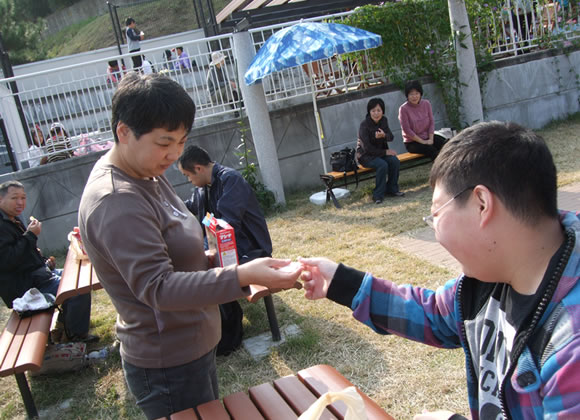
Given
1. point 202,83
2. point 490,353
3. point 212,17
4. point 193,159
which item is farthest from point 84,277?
point 212,17

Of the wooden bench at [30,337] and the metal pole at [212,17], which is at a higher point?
the metal pole at [212,17]

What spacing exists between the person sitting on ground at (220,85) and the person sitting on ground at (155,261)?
6555 millimetres

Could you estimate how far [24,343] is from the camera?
3355mm

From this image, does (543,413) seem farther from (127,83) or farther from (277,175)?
(277,175)

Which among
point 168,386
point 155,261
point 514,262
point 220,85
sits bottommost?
point 168,386

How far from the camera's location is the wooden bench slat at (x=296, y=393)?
1.83 meters

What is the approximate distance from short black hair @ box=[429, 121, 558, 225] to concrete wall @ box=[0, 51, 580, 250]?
710 cm

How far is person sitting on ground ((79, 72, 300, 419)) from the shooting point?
1541 mm

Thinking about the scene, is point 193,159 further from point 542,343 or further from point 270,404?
point 542,343

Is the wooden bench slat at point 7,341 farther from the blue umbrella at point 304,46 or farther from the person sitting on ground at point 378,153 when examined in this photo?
the person sitting on ground at point 378,153

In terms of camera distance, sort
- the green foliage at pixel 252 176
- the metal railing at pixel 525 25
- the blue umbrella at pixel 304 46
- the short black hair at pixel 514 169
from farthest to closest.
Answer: the metal railing at pixel 525 25
the green foliage at pixel 252 176
the blue umbrella at pixel 304 46
the short black hair at pixel 514 169

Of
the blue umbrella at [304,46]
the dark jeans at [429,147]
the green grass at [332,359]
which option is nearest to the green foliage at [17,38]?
the blue umbrella at [304,46]

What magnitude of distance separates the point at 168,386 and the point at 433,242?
3.82 metres

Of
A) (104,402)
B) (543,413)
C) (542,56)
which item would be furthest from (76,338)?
(542,56)
